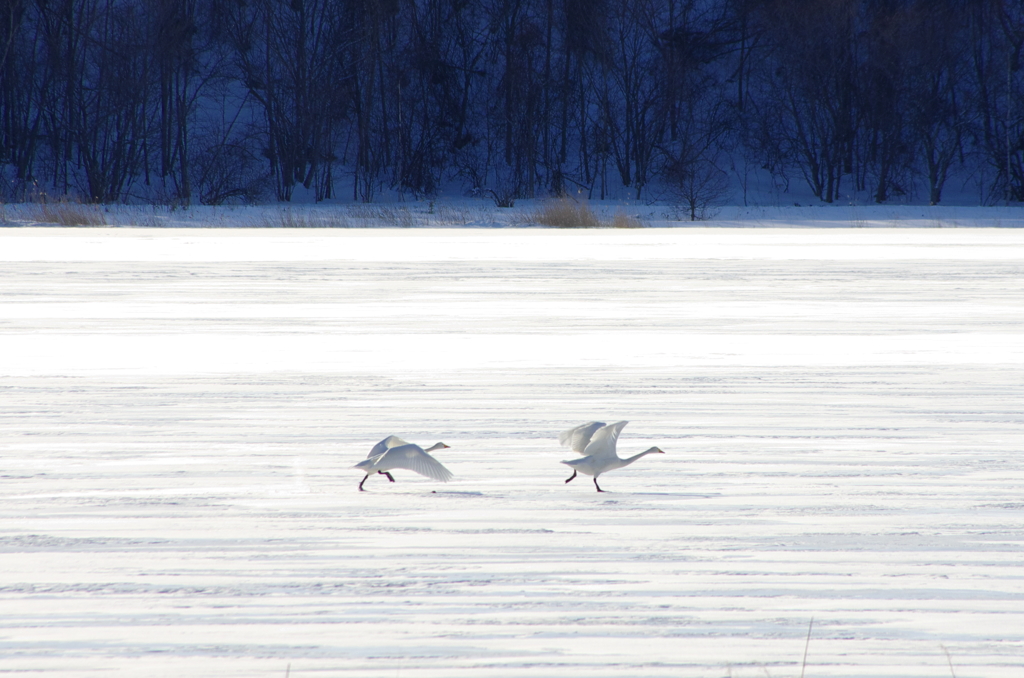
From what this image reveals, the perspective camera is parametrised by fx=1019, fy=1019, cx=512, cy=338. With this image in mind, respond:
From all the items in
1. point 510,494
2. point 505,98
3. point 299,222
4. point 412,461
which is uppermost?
point 505,98

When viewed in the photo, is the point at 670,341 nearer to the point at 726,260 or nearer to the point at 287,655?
the point at 287,655

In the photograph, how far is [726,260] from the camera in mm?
11562

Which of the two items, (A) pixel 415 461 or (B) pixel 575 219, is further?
(B) pixel 575 219

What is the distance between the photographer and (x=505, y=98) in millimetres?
31094

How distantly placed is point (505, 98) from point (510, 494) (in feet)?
94.1

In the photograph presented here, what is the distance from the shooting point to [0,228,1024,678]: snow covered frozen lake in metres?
2.51

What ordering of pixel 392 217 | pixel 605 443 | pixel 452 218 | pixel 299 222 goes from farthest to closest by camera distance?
pixel 392 217 → pixel 452 218 → pixel 299 222 → pixel 605 443

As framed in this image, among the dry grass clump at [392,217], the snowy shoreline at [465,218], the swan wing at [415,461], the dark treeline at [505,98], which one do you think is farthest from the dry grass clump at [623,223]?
the swan wing at [415,461]

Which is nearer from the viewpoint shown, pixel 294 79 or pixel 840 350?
pixel 840 350

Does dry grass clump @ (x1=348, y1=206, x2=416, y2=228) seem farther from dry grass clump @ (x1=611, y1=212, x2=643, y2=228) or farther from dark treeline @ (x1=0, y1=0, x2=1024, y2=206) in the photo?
dark treeline @ (x1=0, y1=0, x2=1024, y2=206)

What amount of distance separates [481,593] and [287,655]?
0.56 meters

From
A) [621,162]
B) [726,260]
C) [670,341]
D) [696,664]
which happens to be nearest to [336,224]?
[726,260]

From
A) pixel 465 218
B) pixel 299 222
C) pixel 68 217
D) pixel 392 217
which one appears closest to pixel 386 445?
pixel 299 222

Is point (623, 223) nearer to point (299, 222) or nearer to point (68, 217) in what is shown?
point (299, 222)
